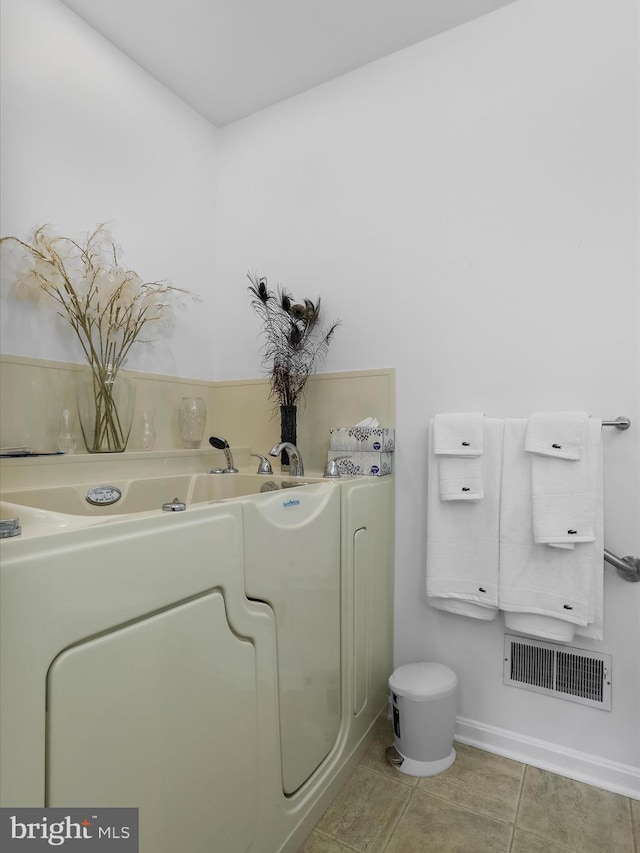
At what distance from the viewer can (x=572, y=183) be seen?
1449 millimetres

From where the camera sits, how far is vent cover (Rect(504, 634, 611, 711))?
4.51 feet

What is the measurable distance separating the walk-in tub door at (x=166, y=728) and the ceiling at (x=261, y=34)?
1.89m

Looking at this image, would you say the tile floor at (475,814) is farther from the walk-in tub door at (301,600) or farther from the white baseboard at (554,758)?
the walk-in tub door at (301,600)

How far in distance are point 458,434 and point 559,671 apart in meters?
0.77

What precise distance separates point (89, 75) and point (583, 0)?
1.63 meters

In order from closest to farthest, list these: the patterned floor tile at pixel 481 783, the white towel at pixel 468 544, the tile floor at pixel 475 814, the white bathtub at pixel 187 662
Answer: the white bathtub at pixel 187 662, the tile floor at pixel 475 814, the patterned floor tile at pixel 481 783, the white towel at pixel 468 544

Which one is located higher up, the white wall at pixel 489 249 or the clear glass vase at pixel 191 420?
the white wall at pixel 489 249

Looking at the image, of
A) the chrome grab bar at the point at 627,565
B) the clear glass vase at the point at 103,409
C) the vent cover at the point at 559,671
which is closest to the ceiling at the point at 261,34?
the clear glass vase at the point at 103,409

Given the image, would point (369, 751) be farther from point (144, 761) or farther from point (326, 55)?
point (326, 55)

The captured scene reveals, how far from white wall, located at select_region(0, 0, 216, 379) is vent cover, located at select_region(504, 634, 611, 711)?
5.30 ft

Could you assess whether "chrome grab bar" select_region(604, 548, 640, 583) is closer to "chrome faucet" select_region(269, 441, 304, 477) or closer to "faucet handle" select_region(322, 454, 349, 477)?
"faucet handle" select_region(322, 454, 349, 477)

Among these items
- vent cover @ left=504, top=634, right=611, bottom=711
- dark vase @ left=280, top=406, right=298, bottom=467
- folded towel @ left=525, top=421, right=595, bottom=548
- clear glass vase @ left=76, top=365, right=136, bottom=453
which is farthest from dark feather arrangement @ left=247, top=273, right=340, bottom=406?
vent cover @ left=504, top=634, right=611, bottom=711

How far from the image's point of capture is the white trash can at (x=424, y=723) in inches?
54.4

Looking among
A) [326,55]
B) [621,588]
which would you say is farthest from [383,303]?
[621,588]
